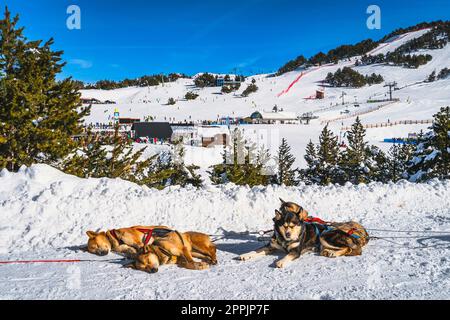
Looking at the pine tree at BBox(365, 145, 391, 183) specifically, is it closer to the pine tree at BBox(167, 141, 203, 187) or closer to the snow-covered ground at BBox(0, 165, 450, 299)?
the pine tree at BBox(167, 141, 203, 187)

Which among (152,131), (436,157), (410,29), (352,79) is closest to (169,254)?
(436,157)

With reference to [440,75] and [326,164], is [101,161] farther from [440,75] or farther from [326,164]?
[440,75]

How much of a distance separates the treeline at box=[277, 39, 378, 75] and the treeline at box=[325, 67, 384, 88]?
38.5 meters

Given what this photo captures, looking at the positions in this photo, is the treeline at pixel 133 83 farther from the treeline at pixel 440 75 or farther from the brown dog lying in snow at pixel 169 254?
the brown dog lying in snow at pixel 169 254

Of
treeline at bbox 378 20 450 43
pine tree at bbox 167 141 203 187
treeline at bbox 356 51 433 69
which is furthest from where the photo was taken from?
treeline at bbox 378 20 450 43

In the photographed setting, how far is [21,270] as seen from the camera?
18.1 ft

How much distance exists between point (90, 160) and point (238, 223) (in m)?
7.65

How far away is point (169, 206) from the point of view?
817 centimetres

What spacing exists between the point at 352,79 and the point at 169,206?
4481 inches

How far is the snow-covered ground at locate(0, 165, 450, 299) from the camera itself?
15.7 feet

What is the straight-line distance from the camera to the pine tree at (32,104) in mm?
10844

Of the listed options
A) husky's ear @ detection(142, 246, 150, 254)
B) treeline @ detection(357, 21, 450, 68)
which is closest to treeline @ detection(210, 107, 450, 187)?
husky's ear @ detection(142, 246, 150, 254)
